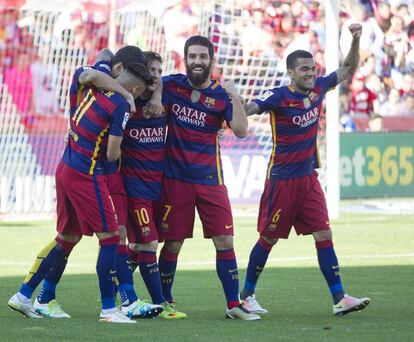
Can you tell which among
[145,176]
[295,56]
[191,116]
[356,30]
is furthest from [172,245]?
[356,30]

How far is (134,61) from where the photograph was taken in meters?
8.58

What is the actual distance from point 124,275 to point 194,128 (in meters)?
1.21

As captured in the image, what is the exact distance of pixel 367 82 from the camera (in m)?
23.6

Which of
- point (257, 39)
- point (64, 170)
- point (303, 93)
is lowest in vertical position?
point (64, 170)

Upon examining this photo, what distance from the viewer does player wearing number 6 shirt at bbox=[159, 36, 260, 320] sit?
8.92 m

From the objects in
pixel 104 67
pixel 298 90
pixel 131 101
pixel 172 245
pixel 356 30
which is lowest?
pixel 172 245

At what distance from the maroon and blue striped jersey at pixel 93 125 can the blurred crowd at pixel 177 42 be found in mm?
10232

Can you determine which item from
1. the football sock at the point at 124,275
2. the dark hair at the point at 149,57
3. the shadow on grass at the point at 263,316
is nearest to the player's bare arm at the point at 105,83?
the dark hair at the point at 149,57

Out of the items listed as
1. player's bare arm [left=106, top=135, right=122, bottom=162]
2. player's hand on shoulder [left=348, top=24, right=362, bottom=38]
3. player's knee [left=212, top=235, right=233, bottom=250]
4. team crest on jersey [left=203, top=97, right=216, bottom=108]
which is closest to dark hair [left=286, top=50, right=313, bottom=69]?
player's hand on shoulder [left=348, top=24, right=362, bottom=38]

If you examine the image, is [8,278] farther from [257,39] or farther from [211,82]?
[257,39]

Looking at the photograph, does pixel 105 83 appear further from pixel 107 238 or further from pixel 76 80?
pixel 107 238

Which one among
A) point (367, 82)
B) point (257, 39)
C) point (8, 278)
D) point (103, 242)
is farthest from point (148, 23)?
point (103, 242)

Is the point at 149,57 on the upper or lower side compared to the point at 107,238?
upper

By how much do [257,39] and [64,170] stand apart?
39.2 feet
